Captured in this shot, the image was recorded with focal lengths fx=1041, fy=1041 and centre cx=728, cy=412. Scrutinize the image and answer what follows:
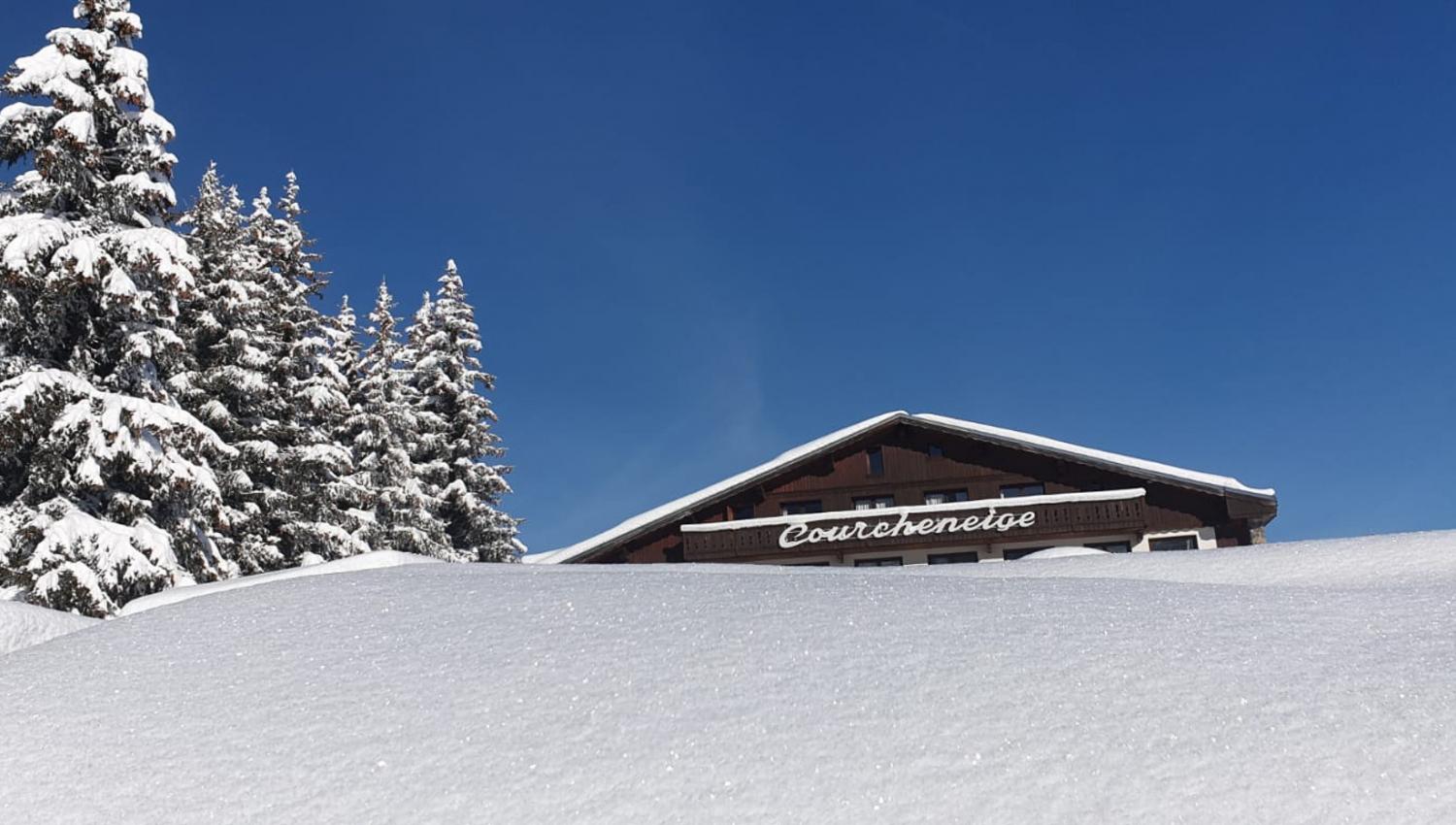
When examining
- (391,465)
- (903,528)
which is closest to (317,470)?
(391,465)

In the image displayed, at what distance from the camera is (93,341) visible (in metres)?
17.5

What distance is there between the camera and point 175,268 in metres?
17.1

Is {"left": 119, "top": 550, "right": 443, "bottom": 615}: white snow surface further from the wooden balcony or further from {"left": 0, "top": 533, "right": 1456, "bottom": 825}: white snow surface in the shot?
the wooden balcony

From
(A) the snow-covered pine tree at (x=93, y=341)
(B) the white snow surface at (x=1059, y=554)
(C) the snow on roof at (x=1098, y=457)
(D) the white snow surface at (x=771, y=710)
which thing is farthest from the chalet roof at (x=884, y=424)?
(D) the white snow surface at (x=771, y=710)

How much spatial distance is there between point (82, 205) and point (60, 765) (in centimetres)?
1601

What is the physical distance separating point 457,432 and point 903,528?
670 inches

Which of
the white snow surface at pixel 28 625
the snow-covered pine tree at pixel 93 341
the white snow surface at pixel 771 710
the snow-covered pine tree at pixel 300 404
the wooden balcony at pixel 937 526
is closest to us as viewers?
the white snow surface at pixel 771 710

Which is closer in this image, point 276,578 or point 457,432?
point 276,578

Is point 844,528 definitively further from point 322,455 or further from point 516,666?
point 516,666

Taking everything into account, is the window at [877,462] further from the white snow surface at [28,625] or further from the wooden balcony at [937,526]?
the white snow surface at [28,625]

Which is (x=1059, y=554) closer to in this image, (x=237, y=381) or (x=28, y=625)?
(x=28, y=625)

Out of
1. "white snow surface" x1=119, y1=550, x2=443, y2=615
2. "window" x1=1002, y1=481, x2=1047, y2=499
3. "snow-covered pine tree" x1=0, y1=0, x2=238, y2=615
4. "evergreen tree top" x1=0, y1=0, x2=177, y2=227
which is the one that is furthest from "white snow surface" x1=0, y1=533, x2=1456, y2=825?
"window" x1=1002, y1=481, x2=1047, y2=499

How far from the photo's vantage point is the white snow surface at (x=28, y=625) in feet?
23.5

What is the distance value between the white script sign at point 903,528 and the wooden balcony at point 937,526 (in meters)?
0.03
